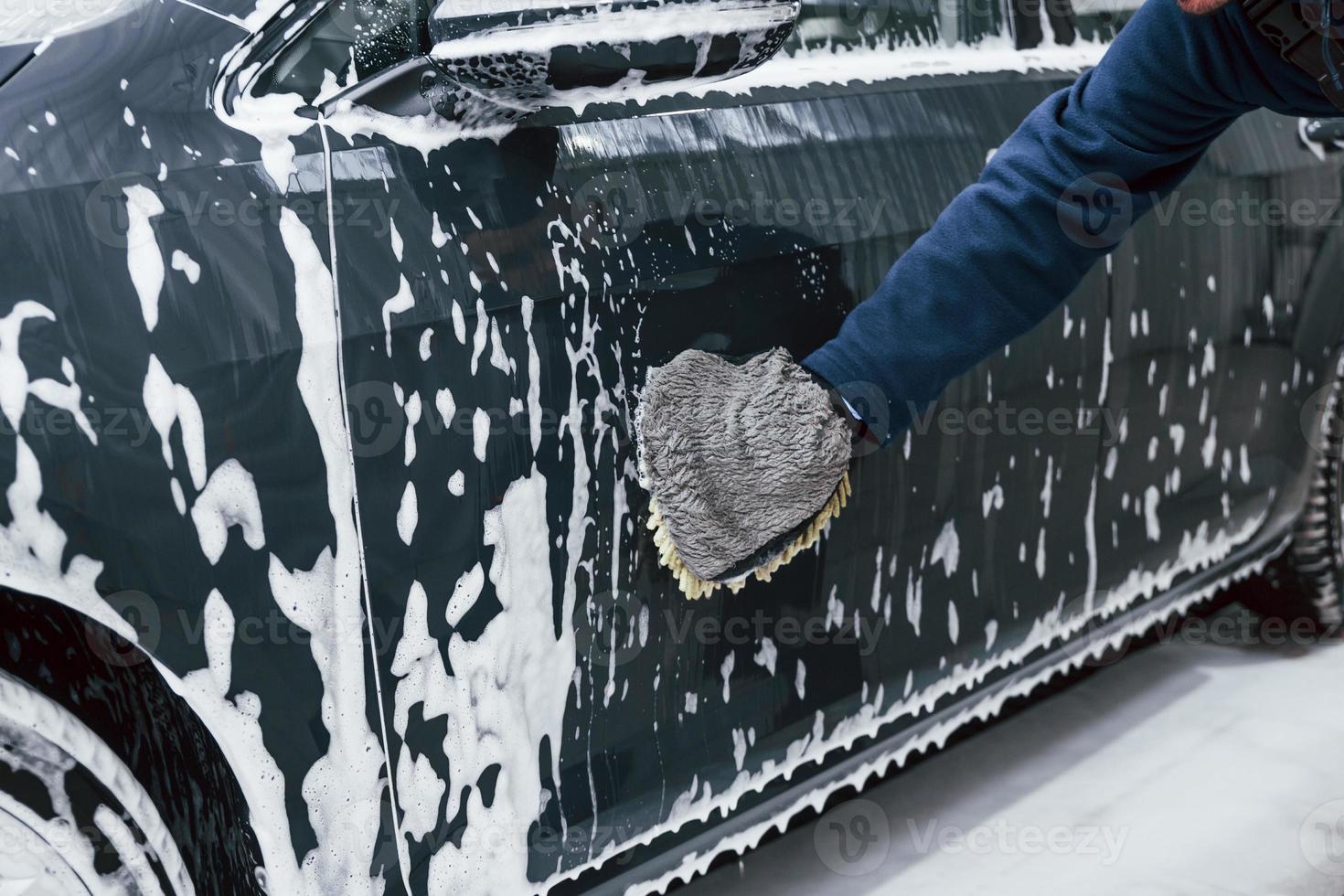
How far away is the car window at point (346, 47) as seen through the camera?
1204 millimetres

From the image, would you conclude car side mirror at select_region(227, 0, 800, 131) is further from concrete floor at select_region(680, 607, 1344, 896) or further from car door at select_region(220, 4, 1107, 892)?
concrete floor at select_region(680, 607, 1344, 896)

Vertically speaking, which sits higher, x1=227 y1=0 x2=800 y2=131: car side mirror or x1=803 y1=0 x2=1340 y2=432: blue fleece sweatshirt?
x1=227 y1=0 x2=800 y2=131: car side mirror

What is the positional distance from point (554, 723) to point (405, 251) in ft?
1.76

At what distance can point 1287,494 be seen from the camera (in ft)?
8.40

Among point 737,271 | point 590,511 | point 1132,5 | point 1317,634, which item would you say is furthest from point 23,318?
point 1317,634

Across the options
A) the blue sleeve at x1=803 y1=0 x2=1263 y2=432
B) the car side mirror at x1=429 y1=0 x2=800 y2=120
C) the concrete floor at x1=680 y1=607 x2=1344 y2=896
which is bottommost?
the concrete floor at x1=680 y1=607 x2=1344 y2=896

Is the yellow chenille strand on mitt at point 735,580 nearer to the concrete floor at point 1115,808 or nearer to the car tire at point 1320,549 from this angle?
the concrete floor at point 1115,808

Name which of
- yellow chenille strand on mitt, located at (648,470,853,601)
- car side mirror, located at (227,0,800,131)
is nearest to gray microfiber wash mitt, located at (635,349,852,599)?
yellow chenille strand on mitt, located at (648,470,853,601)

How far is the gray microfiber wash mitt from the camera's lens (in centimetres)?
142

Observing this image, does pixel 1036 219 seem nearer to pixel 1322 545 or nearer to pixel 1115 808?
pixel 1115 808

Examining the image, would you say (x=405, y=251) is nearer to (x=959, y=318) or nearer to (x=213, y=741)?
(x=213, y=741)

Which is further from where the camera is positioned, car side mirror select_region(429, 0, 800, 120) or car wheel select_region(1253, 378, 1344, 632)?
car wheel select_region(1253, 378, 1344, 632)

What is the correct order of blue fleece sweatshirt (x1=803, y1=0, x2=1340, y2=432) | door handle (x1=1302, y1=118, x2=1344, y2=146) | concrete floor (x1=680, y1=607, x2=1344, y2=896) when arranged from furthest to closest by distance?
door handle (x1=1302, y1=118, x2=1344, y2=146) → concrete floor (x1=680, y1=607, x2=1344, y2=896) → blue fleece sweatshirt (x1=803, y1=0, x2=1340, y2=432)

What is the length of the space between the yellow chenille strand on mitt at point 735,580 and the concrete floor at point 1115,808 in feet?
2.41
